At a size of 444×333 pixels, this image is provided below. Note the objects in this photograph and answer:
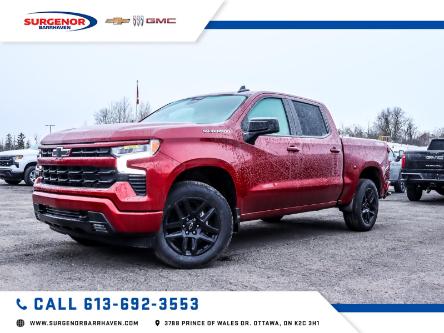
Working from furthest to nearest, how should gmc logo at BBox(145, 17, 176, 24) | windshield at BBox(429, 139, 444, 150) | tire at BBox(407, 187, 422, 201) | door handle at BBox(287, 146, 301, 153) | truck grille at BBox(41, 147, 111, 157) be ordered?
1. tire at BBox(407, 187, 422, 201)
2. windshield at BBox(429, 139, 444, 150)
3. door handle at BBox(287, 146, 301, 153)
4. truck grille at BBox(41, 147, 111, 157)
5. gmc logo at BBox(145, 17, 176, 24)

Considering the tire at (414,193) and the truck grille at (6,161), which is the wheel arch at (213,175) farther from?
the truck grille at (6,161)

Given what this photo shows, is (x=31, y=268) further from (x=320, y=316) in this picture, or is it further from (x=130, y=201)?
(x=320, y=316)

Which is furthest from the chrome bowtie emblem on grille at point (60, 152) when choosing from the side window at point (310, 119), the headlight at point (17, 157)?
the headlight at point (17, 157)

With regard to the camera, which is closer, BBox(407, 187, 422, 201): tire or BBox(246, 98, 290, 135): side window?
BBox(246, 98, 290, 135): side window

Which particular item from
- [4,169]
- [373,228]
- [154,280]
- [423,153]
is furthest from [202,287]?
[4,169]

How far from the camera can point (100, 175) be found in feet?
13.9

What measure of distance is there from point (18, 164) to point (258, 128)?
11839mm

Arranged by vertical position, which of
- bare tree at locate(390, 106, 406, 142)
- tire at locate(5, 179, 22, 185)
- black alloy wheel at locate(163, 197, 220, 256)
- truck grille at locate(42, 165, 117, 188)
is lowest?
tire at locate(5, 179, 22, 185)

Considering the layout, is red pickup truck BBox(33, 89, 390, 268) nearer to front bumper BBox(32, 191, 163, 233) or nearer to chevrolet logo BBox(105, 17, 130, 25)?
front bumper BBox(32, 191, 163, 233)

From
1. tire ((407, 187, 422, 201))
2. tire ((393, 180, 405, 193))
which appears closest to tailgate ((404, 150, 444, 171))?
tire ((407, 187, 422, 201))

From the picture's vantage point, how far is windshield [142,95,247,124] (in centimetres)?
512

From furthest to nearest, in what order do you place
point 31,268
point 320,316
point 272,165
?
point 272,165 < point 31,268 < point 320,316

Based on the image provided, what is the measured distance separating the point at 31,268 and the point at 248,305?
2146mm

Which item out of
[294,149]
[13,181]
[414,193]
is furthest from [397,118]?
[13,181]
